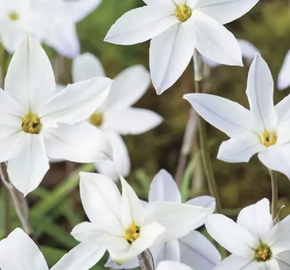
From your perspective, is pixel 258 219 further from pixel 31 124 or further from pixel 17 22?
pixel 17 22

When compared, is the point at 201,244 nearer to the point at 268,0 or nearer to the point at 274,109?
the point at 274,109

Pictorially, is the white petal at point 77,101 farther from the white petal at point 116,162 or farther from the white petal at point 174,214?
the white petal at point 116,162

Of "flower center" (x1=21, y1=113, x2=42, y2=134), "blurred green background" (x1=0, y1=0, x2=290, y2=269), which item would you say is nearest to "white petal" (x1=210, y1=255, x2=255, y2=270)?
"flower center" (x1=21, y1=113, x2=42, y2=134)

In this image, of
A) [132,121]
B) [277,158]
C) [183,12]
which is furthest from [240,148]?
[132,121]

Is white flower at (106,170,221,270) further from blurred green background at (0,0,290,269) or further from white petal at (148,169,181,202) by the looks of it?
blurred green background at (0,0,290,269)

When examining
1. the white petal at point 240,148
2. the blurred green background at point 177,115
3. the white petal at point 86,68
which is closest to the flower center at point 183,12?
the white petal at point 240,148

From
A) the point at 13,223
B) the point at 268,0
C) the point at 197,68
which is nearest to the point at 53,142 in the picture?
the point at 197,68
